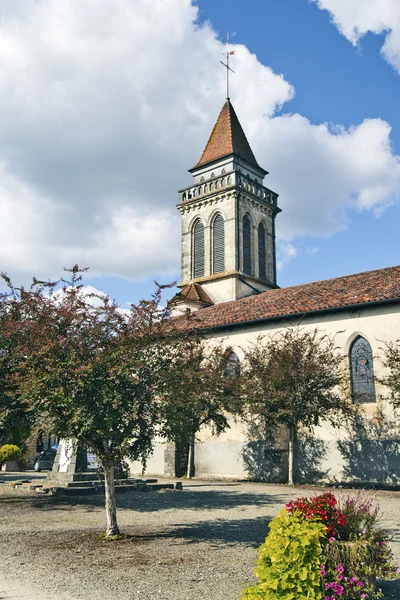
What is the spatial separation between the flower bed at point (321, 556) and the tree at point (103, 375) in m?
3.72

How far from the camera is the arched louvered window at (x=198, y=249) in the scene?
35406 millimetres

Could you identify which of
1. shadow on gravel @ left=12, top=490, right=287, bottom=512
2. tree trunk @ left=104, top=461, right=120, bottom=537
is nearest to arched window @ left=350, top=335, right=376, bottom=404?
shadow on gravel @ left=12, top=490, right=287, bottom=512

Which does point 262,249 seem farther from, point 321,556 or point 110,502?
point 321,556

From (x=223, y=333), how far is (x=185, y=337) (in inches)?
576

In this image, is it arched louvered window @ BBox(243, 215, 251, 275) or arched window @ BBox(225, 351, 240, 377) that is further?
arched louvered window @ BBox(243, 215, 251, 275)

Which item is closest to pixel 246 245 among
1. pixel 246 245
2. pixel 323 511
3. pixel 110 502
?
pixel 246 245

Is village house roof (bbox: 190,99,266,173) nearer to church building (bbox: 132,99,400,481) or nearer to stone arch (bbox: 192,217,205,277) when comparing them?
church building (bbox: 132,99,400,481)

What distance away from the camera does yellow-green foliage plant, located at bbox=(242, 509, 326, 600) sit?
4.65 m

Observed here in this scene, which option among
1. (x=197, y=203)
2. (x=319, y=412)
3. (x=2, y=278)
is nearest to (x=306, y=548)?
(x=2, y=278)

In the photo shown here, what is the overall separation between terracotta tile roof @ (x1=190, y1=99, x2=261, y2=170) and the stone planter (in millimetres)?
24154

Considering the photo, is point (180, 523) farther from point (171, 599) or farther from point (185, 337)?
point (171, 599)

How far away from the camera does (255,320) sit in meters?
22.9

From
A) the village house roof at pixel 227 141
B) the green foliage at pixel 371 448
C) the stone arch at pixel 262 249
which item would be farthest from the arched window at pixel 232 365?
the village house roof at pixel 227 141

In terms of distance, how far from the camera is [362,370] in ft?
66.6
